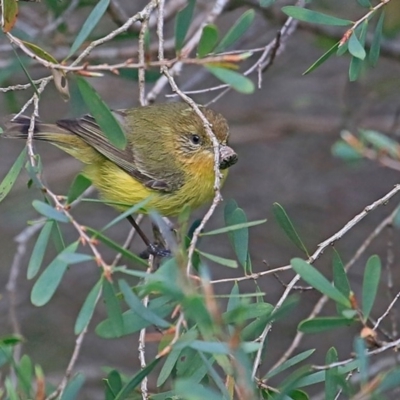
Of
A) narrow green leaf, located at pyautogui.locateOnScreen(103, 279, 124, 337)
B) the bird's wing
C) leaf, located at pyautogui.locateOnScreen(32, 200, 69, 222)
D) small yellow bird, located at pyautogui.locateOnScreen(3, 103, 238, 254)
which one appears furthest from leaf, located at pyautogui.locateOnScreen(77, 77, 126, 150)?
the bird's wing

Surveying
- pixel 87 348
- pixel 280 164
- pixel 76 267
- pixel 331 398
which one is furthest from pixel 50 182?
pixel 331 398

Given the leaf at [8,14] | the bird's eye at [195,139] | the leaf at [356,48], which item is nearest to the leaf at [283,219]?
the leaf at [356,48]

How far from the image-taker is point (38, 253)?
1.97m

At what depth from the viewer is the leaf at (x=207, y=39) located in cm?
195

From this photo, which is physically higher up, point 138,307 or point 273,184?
point 138,307

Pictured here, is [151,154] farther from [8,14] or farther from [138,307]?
[138,307]

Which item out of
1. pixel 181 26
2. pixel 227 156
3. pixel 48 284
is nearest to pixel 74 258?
pixel 48 284

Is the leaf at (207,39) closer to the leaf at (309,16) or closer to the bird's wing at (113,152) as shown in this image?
the leaf at (309,16)

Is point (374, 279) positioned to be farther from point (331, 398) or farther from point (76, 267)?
point (76, 267)

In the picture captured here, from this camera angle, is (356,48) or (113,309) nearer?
(113,309)

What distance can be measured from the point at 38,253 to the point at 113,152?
7.09 feet

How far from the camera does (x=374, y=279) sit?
5.95 feet

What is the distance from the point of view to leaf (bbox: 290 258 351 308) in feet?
5.89

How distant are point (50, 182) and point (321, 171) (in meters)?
2.12
